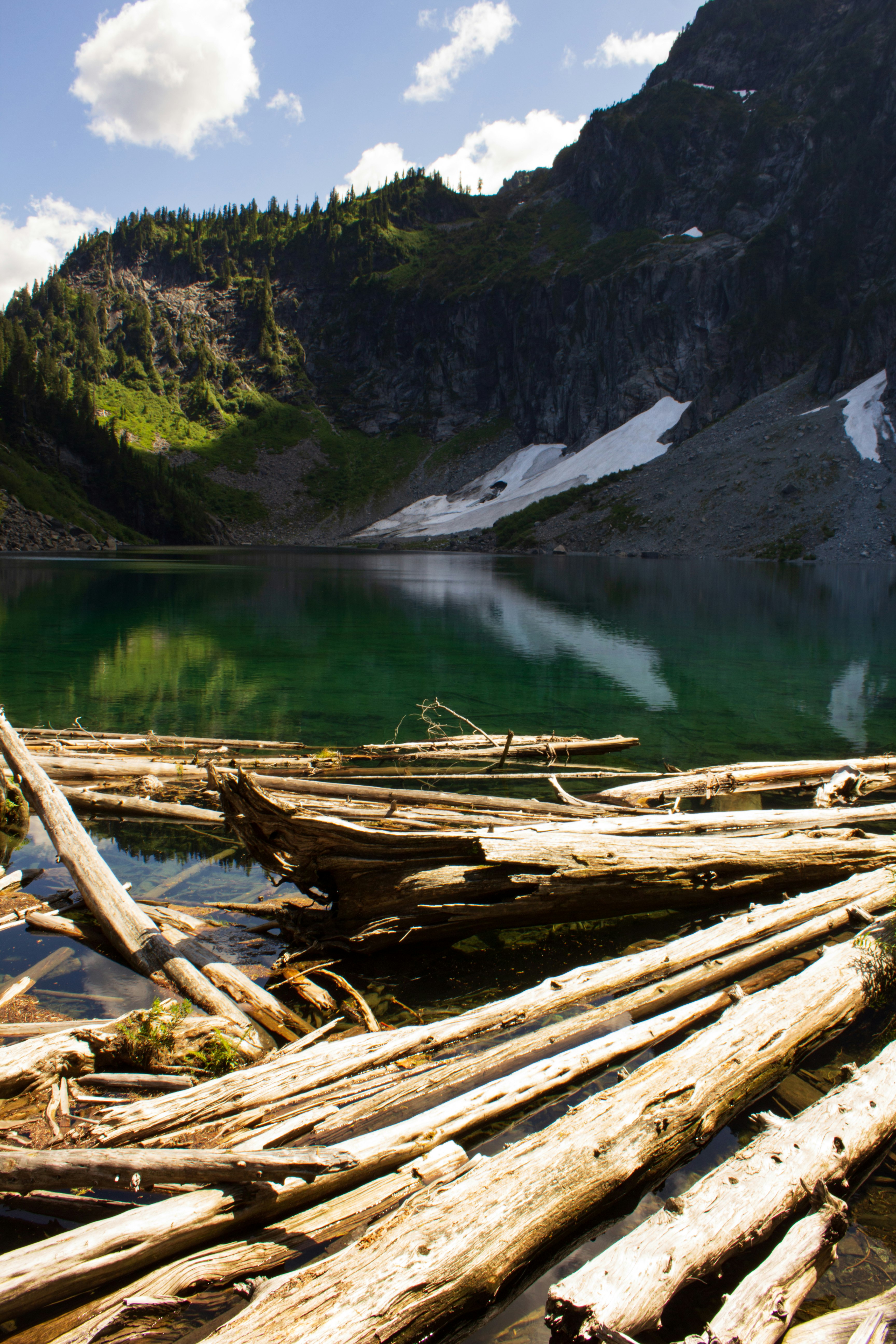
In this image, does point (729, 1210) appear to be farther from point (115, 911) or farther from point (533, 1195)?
point (115, 911)

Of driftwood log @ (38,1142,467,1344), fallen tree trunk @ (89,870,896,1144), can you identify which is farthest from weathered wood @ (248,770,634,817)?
driftwood log @ (38,1142,467,1344)

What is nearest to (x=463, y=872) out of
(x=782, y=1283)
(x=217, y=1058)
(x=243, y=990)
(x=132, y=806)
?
(x=243, y=990)

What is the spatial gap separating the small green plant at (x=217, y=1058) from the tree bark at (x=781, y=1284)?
3.14 meters

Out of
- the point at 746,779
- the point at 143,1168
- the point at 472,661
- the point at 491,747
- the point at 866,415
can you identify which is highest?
the point at 866,415

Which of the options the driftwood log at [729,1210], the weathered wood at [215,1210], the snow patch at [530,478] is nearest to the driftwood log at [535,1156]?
the weathered wood at [215,1210]

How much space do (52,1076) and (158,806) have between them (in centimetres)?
641

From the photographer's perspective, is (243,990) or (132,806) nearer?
(243,990)

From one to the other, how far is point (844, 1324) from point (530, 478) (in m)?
172

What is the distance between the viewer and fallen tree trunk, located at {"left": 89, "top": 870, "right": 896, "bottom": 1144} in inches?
162

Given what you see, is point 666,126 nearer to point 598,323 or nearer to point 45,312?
point 598,323

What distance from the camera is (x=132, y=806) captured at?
10.8 metres

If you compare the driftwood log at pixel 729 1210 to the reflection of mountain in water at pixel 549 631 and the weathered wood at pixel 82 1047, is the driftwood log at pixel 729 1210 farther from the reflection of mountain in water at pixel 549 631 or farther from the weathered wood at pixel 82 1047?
the reflection of mountain in water at pixel 549 631

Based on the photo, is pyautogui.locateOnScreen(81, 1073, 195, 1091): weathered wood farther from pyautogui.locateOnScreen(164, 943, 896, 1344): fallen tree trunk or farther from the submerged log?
pyautogui.locateOnScreen(164, 943, 896, 1344): fallen tree trunk

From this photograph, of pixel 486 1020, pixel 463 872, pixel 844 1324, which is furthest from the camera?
pixel 463 872
